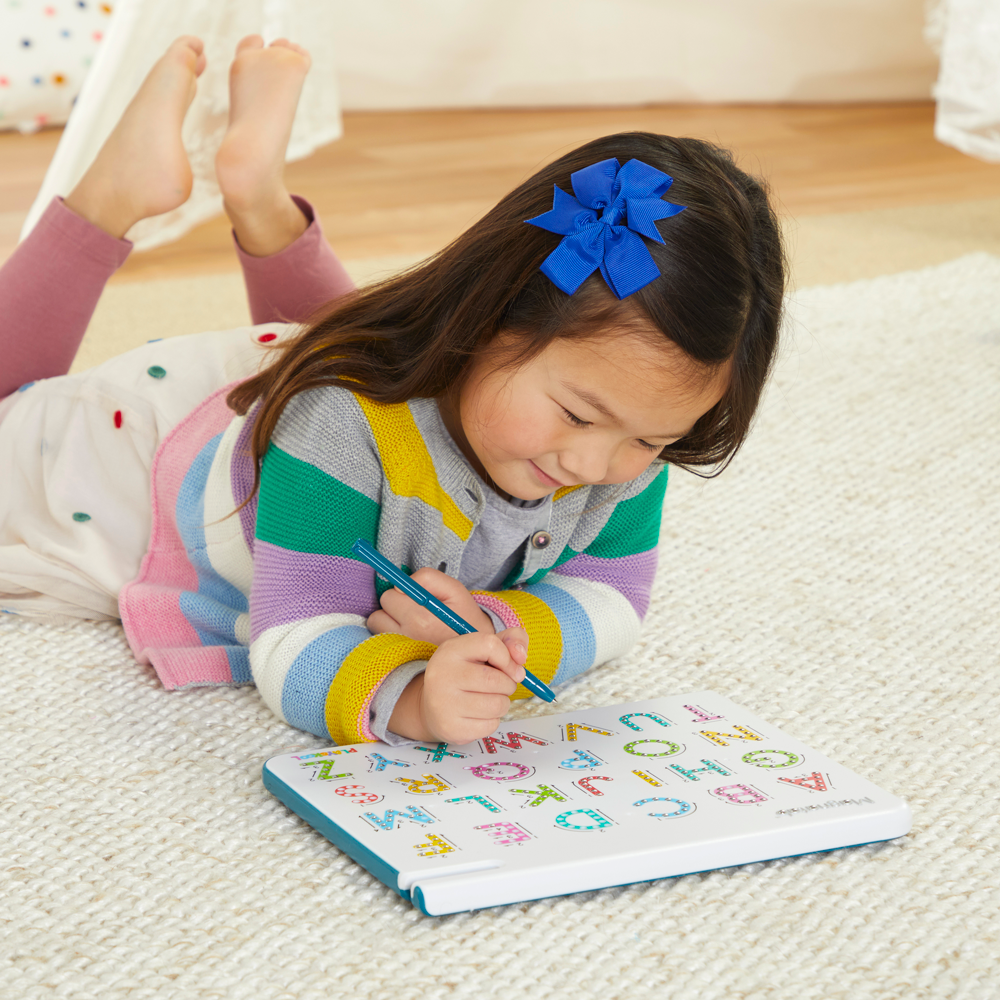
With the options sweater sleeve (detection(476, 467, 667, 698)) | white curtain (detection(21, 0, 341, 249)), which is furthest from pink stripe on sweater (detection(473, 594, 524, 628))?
white curtain (detection(21, 0, 341, 249))

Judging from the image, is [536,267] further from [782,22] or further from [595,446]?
[782,22]

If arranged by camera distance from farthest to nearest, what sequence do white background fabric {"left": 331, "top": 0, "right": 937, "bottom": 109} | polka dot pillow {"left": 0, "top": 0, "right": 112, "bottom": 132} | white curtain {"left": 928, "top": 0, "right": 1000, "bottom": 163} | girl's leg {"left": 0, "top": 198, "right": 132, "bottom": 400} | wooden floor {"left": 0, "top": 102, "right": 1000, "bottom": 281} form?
white background fabric {"left": 331, "top": 0, "right": 937, "bottom": 109} < polka dot pillow {"left": 0, "top": 0, "right": 112, "bottom": 132} < wooden floor {"left": 0, "top": 102, "right": 1000, "bottom": 281} < white curtain {"left": 928, "top": 0, "right": 1000, "bottom": 163} < girl's leg {"left": 0, "top": 198, "right": 132, "bottom": 400}

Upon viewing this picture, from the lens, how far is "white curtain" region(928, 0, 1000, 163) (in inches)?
51.8

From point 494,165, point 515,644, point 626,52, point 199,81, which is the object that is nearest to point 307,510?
point 515,644

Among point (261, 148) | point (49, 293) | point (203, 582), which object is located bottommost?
point (203, 582)

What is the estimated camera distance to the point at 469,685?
1.80 feet

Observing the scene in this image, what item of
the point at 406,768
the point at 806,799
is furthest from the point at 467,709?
the point at 806,799

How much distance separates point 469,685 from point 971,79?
112 centimetres

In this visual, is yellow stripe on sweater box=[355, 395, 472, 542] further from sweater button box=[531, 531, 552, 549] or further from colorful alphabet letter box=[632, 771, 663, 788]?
colorful alphabet letter box=[632, 771, 663, 788]

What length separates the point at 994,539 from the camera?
2.81ft

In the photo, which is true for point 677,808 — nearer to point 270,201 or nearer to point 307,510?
point 307,510

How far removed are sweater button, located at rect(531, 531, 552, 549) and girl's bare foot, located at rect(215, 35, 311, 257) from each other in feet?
1.24

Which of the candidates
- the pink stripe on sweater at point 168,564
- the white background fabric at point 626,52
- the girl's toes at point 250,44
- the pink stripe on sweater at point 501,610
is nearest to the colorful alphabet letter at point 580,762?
the pink stripe on sweater at point 501,610

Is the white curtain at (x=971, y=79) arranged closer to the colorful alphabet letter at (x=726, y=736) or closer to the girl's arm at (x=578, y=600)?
the girl's arm at (x=578, y=600)
